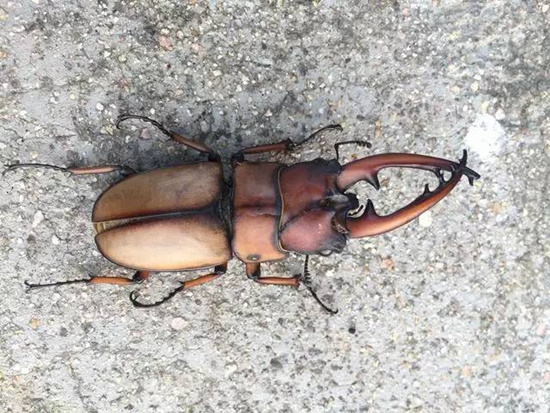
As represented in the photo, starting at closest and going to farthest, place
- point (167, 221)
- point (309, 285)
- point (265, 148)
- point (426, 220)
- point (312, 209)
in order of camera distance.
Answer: point (312, 209) < point (167, 221) < point (265, 148) < point (309, 285) < point (426, 220)

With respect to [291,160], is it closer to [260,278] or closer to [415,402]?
[260,278]

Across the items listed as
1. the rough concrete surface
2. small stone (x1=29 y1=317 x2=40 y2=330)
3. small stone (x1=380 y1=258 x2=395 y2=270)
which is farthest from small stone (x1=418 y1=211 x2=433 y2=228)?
small stone (x1=29 y1=317 x2=40 y2=330)

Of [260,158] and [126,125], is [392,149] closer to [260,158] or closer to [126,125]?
[260,158]

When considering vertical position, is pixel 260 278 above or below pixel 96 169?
below

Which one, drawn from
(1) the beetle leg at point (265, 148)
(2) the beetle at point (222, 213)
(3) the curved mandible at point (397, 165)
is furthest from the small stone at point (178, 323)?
(3) the curved mandible at point (397, 165)

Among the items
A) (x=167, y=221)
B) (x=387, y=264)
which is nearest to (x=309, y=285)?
(x=387, y=264)
